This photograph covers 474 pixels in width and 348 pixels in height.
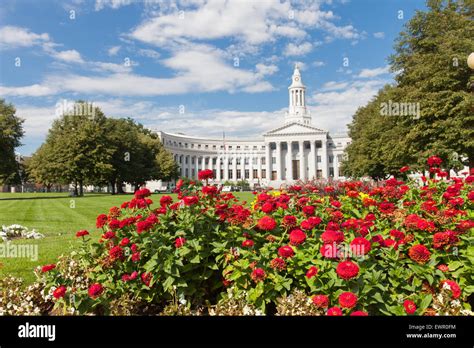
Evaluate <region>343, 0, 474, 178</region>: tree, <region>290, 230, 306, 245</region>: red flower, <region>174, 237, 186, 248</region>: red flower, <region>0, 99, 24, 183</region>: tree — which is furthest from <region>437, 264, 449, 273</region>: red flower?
<region>0, 99, 24, 183</region>: tree

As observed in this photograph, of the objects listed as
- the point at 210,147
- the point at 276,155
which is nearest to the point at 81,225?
the point at 276,155

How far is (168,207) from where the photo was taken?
569 cm

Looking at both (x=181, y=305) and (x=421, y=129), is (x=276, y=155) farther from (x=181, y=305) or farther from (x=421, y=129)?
(x=181, y=305)

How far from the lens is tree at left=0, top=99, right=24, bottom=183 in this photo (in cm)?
4312

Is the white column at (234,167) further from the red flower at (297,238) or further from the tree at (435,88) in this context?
the red flower at (297,238)

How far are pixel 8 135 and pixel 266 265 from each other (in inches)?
1920

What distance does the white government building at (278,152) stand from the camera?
349ft

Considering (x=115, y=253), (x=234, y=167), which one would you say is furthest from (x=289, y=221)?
(x=234, y=167)

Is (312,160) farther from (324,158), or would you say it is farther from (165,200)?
(165,200)

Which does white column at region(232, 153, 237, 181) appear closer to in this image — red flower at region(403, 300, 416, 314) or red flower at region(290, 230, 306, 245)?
red flower at region(290, 230, 306, 245)

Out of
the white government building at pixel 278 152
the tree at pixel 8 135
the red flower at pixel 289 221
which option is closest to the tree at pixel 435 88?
the red flower at pixel 289 221

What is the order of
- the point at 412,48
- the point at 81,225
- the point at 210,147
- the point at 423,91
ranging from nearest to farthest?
1. the point at 81,225
2. the point at 423,91
3. the point at 412,48
4. the point at 210,147
